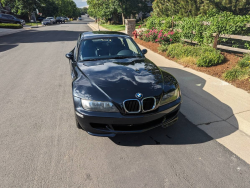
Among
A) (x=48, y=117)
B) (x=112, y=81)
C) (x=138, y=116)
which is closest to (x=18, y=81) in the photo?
(x=48, y=117)

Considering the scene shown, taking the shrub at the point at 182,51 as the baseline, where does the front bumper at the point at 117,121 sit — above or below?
below

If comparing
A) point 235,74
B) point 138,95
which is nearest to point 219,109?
point 235,74

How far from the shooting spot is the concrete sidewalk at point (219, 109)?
326 centimetres

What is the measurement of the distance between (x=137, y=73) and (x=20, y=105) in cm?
300

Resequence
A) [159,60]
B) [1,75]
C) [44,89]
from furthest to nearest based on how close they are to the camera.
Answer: [159,60], [1,75], [44,89]

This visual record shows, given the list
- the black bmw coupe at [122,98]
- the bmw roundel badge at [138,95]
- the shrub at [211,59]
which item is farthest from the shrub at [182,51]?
the bmw roundel badge at [138,95]

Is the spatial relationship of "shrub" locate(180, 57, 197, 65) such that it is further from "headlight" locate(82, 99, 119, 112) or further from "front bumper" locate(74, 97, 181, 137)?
"headlight" locate(82, 99, 119, 112)

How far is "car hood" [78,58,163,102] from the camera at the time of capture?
2.91 metres

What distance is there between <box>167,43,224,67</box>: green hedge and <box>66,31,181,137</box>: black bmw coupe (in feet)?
12.8

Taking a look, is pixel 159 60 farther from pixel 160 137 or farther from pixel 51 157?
pixel 51 157

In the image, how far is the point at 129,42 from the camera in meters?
4.82

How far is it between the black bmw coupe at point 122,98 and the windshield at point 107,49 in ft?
1.58

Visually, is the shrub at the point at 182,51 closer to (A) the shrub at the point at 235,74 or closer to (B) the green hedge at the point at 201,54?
(B) the green hedge at the point at 201,54

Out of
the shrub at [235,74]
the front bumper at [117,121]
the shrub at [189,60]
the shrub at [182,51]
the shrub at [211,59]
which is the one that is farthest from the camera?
the shrub at [182,51]
